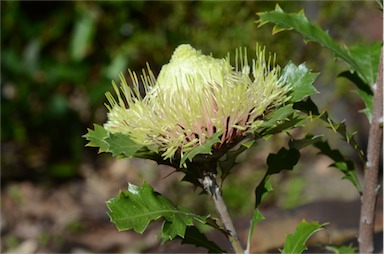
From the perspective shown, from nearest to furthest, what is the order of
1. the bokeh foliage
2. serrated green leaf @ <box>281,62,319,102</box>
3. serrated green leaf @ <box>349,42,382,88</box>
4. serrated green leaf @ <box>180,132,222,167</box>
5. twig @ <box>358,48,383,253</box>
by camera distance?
serrated green leaf @ <box>180,132,222,167</box> → serrated green leaf @ <box>281,62,319,102</box> → twig @ <box>358,48,383,253</box> → serrated green leaf @ <box>349,42,382,88</box> → the bokeh foliage

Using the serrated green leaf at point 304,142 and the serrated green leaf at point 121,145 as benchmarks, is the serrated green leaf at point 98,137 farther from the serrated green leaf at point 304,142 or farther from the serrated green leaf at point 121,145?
the serrated green leaf at point 304,142

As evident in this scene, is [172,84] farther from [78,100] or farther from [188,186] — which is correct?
[78,100]

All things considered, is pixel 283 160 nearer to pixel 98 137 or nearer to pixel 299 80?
pixel 299 80

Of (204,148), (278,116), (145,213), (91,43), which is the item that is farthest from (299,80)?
(91,43)

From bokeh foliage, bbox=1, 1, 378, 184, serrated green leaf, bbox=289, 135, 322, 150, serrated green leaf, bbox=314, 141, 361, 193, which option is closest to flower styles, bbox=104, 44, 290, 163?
serrated green leaf, bbox=289, 135, 322, 150

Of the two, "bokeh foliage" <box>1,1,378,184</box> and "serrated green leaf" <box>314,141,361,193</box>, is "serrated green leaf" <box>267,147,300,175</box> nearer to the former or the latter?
"serrated green leaf" <box>314,141,361,193</box>

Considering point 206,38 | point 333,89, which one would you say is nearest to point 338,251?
point 206,38
